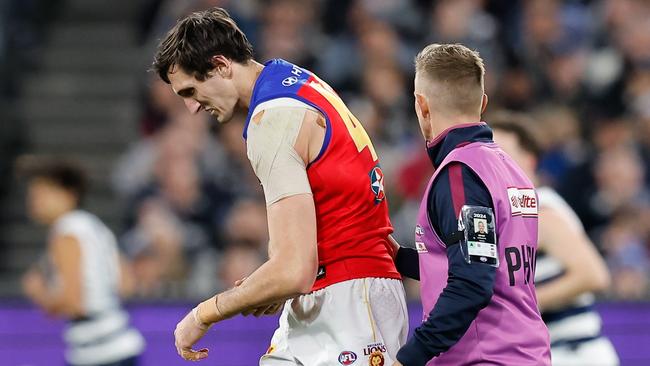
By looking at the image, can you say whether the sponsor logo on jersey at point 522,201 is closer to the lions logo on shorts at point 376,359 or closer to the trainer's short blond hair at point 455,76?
the trainer's short blond hair at point 455,76

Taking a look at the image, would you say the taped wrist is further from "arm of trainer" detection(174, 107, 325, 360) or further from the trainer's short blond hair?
the trainer's short blond hair

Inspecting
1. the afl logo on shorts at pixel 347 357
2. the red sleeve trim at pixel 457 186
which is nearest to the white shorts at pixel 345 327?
the afl logo on shorts at pixel 347 357

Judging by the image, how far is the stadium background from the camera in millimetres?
8445

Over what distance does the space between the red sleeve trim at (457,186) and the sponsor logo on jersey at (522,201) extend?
186mm

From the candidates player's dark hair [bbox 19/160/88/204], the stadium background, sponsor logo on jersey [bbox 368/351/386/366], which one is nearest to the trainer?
sponsor logo on jersey [bbox 368/351/386/366]

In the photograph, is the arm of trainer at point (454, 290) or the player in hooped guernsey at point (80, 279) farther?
the player in hooped guernsey at point (80, 279)

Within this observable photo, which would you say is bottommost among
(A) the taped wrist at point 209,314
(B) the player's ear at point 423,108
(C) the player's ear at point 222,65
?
(A) the taped wrist at point 209,314

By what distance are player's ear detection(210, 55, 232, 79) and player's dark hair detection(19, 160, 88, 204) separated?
3.45 m

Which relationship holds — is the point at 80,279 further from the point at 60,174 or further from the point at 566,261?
the point at 566,261

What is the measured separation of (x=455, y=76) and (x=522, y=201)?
43cm

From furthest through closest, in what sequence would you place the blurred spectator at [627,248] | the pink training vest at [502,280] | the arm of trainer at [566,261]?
the blurred spectator at [627,248] < the arm of trainer at [566,261] < the pink training vest at [502,280]

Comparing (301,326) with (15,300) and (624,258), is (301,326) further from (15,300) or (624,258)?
(624,258)

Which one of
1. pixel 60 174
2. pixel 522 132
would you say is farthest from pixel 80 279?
pixel 522 132

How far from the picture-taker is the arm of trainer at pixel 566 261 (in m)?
5.29
